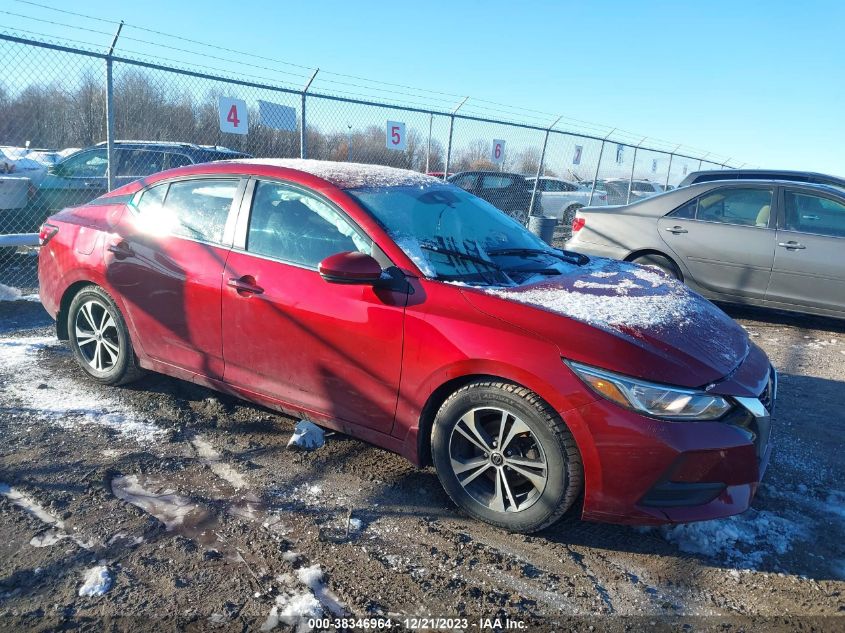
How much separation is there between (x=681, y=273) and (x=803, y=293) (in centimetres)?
122

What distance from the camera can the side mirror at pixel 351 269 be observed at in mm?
3053

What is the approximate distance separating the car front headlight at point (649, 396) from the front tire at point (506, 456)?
0.23 meters

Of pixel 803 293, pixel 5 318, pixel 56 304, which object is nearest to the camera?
pixel 56 304

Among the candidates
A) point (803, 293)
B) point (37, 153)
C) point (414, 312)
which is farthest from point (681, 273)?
point (37, 153)

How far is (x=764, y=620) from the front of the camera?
2477mm

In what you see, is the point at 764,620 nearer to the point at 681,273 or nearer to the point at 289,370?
the point at 289,370

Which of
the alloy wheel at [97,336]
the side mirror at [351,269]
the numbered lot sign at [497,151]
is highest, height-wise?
the numbered lot sign at [497,151]

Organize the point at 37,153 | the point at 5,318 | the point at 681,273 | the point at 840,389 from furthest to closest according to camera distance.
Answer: the point at 37,153
the point at 681,273
the point at 5,318
the point at 840,389

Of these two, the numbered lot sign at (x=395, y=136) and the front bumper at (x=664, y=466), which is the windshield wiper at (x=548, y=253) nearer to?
the front bumper at (x=664, y=466)

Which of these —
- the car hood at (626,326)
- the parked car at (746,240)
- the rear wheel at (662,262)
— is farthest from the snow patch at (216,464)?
the parked car at (746,240)

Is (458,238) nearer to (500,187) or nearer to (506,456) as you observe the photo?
(506,456)

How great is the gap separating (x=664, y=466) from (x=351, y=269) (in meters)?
1.62

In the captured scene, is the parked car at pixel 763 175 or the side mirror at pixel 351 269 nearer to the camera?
the side mirror at pixel 351 269

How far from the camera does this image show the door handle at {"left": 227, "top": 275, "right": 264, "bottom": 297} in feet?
11.5
